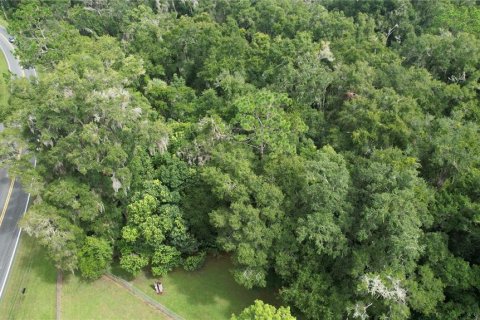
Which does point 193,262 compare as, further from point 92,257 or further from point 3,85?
point 3,85

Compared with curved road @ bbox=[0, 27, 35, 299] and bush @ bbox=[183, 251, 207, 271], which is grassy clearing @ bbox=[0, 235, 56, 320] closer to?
curved road @ bbox=[0, 27, 35, 299]

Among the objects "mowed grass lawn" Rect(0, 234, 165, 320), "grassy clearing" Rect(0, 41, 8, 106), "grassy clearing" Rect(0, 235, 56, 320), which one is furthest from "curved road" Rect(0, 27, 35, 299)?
"grassy clearing" Rect(0, 41, 8, 106)

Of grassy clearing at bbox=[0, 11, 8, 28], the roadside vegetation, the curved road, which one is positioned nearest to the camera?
the curved road

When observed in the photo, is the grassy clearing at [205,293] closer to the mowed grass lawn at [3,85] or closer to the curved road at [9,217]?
the curved road at [9,217]

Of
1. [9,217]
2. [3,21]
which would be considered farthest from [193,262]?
[3,21]

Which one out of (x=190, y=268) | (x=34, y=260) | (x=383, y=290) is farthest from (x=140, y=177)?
(x=383, y=290)

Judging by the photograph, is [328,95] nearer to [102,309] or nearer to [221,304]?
[221,304]
